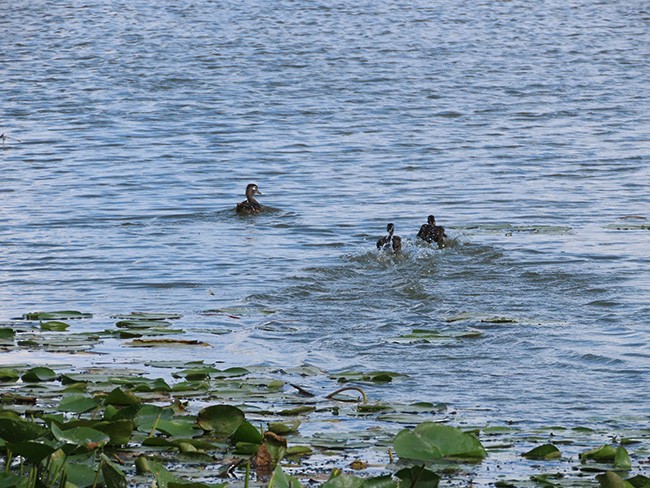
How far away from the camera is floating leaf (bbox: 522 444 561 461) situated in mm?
6148

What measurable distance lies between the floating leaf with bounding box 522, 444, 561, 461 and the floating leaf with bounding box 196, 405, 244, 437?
1.40 m

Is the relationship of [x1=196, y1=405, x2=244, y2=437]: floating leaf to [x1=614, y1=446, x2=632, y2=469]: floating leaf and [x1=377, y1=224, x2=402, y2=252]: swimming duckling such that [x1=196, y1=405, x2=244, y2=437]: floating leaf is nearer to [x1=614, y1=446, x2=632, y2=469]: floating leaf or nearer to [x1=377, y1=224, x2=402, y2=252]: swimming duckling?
[x1=614, y1=446, x2=632, y2=469]: floating leaf

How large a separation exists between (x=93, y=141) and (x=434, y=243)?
30.1 feet

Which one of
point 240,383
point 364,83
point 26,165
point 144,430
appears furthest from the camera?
point 364,83

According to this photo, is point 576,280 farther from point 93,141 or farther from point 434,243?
point 93,141

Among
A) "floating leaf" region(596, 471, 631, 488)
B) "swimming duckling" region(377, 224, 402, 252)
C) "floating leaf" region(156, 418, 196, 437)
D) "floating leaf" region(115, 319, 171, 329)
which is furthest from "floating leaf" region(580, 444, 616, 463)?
"swimming duckling" region(377, 224, 402, 252)

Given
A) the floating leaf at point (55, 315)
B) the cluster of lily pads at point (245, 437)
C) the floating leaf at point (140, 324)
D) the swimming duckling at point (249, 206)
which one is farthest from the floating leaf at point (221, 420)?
the swimming duckling at point (249, 206)

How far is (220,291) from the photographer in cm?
1116

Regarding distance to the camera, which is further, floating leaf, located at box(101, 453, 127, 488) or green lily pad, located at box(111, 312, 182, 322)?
green lily pad, located at box(111, 312, 182, 322)

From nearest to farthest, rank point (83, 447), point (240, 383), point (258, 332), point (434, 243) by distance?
point (83, 447), point (240, 383), point (258, 332), point (434, 243)

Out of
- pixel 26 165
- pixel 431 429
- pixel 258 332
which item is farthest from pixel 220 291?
pixel 26 165

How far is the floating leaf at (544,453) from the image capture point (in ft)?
20.2

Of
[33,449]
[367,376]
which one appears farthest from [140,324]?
[33,449]

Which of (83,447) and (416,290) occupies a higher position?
(83,447)
